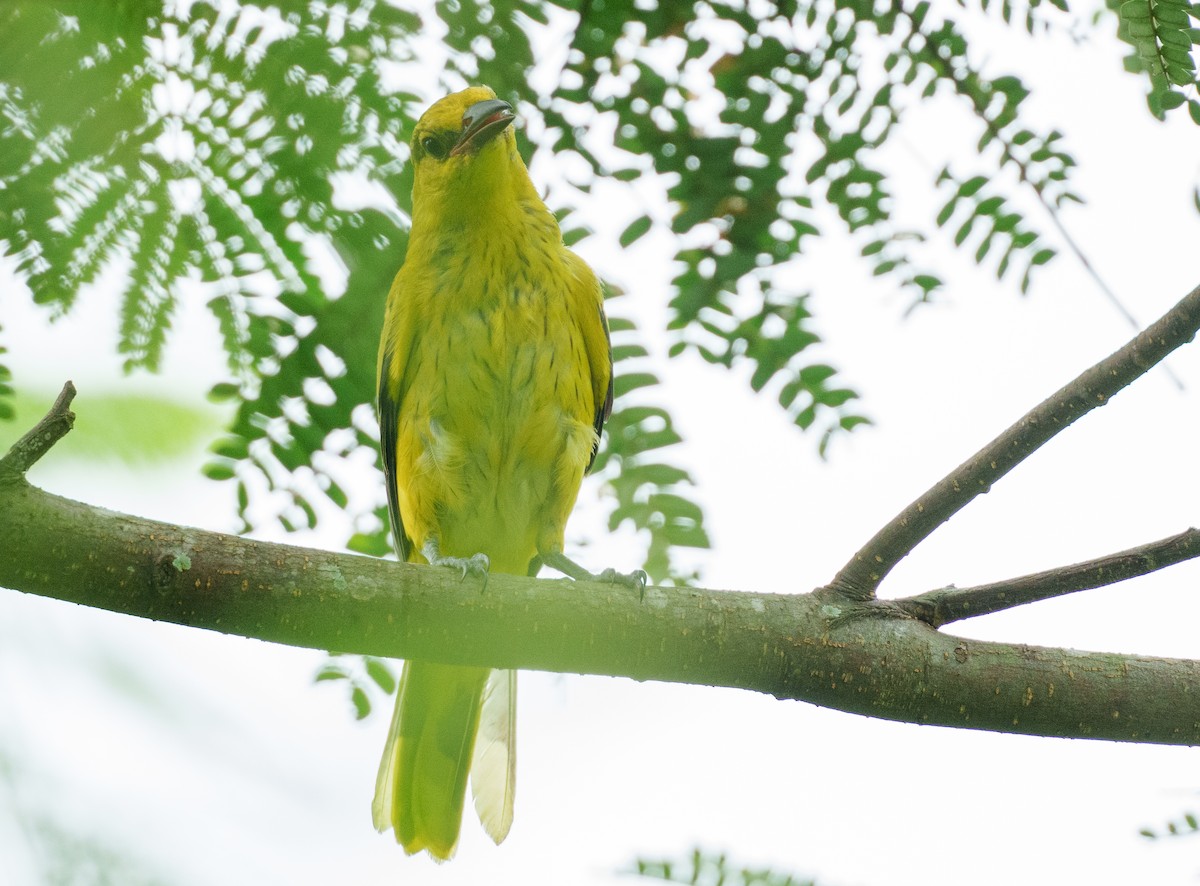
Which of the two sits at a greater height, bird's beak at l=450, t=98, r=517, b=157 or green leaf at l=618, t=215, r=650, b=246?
bird's beak at l=450, t=98, r=517, b=157

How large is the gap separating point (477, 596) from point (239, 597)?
48 cm

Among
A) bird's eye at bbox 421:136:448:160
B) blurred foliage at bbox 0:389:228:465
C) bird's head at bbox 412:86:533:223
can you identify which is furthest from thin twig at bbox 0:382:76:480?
bird's eye at bbox 421:136:448:160

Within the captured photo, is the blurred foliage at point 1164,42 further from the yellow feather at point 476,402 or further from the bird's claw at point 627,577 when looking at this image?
the yellow feather at point 476,402

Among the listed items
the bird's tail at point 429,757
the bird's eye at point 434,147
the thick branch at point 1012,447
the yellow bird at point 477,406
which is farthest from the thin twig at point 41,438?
the bird's eye at point 434,147

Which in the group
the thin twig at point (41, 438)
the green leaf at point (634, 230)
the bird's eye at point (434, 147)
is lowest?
the thin twig at point (41, 438)

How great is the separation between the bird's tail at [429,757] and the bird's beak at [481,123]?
176 centimetres

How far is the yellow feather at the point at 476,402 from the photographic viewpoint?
3.84 m

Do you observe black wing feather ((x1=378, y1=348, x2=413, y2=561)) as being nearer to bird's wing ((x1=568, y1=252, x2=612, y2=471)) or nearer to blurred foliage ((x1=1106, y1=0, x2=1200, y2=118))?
bird's wing ((x1=568, y1=252, x2=612, y2=471))

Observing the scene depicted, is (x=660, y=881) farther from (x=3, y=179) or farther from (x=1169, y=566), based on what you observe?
(x=3, y=179)

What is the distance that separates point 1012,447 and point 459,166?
232cm

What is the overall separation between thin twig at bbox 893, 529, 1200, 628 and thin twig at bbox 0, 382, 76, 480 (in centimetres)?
164

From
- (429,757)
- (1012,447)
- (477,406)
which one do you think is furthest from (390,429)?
(1012,447)

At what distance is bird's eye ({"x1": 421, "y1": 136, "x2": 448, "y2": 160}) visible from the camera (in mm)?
3986

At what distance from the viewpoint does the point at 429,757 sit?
412cm
